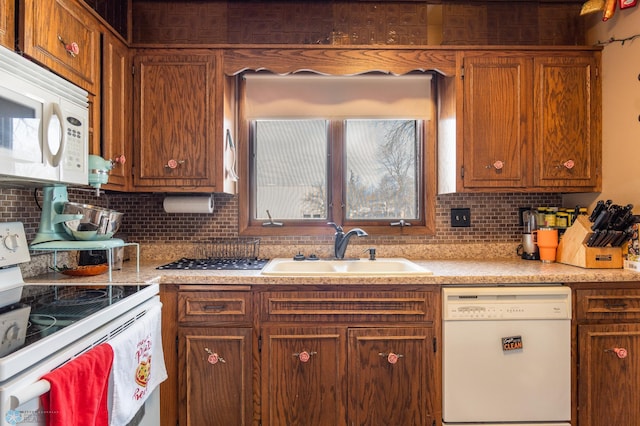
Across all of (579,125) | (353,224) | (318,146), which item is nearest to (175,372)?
(353,224)

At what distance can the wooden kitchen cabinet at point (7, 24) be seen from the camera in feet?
4.05

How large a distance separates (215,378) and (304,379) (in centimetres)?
41

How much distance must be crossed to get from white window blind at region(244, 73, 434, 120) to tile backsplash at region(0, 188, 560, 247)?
2.07ft

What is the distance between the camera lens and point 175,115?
6.63 ft

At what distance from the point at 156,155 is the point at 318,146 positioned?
960mm

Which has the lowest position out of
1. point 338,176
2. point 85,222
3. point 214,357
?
point 214,357

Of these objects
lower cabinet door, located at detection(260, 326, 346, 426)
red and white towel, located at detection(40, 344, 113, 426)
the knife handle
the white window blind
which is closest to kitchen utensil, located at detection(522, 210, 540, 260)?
the knife handle

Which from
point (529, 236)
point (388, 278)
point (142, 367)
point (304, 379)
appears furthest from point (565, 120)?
point (142, 367)

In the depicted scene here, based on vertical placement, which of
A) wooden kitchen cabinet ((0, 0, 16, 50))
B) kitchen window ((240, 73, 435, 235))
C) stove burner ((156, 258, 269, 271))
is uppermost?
wooden kitchen cabinet ((0, 0, 16, 50))

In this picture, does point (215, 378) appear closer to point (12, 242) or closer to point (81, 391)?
point (81, 391)

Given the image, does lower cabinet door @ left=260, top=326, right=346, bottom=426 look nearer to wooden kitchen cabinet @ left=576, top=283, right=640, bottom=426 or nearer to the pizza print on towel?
the pizza print on towel

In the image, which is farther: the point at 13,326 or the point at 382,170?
the point at 382,170

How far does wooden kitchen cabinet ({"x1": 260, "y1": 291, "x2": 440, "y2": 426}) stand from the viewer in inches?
67.9

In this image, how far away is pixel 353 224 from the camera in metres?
2.37
